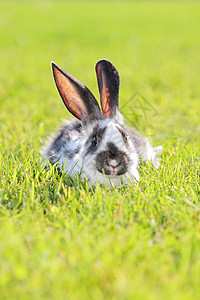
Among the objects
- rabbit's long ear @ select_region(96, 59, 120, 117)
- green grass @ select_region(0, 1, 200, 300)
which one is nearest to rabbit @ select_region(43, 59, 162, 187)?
rabbit's long ear @ select_region(96, 59, 120, 117)

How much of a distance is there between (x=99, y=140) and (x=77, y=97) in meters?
0.59

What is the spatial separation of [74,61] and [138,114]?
533cm

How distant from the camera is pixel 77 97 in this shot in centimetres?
403

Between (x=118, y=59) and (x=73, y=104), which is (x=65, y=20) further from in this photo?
(x=73, y=104)

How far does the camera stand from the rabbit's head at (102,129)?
359 centimetres

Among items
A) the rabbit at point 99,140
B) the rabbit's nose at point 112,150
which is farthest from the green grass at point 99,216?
the rabbit's nose at point 112,150

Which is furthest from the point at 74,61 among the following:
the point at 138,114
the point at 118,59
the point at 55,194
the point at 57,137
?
the point at 55,194

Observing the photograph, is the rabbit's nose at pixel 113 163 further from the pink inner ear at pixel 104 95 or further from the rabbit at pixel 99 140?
the pink inner ear at pixel 104 95

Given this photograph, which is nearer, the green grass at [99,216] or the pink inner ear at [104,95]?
the green grass at [99,216]

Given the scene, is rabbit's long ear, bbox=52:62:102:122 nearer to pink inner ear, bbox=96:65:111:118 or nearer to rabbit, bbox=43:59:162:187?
rabbit, bbox=43:59:162:187

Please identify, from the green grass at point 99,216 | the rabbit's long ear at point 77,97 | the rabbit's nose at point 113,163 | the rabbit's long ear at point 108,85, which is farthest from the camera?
the rabbit's long ear at point 108,85

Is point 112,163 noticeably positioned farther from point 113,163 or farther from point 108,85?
point 108,85

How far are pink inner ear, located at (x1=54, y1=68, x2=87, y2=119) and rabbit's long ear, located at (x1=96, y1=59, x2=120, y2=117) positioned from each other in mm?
255

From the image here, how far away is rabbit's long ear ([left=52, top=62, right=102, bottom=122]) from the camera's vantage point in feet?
12.8
